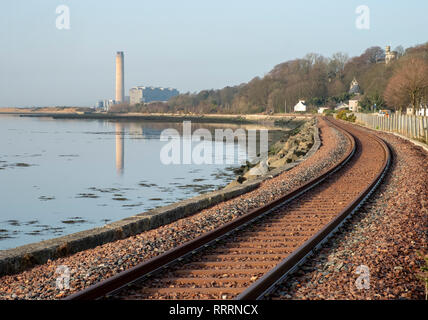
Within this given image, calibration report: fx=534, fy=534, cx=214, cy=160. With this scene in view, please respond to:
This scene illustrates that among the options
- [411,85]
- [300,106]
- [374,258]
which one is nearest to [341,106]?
[300,106]

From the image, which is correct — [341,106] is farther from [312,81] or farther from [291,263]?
[291,263]

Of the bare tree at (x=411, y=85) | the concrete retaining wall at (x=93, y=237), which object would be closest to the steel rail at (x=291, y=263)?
the concrete retaining wall at (x=93, y=237)

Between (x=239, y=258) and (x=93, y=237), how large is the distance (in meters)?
2.69

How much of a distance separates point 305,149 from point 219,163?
6987 millimetres

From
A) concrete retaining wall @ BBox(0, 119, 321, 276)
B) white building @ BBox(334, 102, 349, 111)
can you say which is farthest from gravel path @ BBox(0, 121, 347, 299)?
white building @ BBox(334, 102, 349, 111)

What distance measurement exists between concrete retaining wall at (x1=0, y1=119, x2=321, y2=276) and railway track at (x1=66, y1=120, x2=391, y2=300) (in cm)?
178

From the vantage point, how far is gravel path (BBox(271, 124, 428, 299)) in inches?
221

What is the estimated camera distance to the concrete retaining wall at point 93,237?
7.22 metres

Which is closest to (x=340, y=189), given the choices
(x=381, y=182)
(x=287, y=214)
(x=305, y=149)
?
(x=381, y=182)

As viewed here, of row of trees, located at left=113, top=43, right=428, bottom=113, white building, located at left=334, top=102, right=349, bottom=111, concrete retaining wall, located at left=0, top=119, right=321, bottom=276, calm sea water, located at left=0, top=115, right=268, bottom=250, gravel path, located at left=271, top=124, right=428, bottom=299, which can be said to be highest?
row of trees, located at left=113, top=43, right=428, bottom=113

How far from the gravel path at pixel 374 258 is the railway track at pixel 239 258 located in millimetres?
204

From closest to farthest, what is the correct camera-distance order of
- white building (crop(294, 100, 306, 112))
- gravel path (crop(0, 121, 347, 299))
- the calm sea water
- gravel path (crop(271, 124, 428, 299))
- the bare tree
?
gravel path (crop(271, 124, 428, 299)), gravel path (crop(0, 121, 347, 299)), the calm sea water, the bare tree, white building (crop(294, 100, 306, 112))

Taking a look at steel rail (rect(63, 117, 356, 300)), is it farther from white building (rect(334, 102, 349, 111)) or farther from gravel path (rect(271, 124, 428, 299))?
white building (rect(334, 102, 349, 111))

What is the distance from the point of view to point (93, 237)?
856 centimetres
